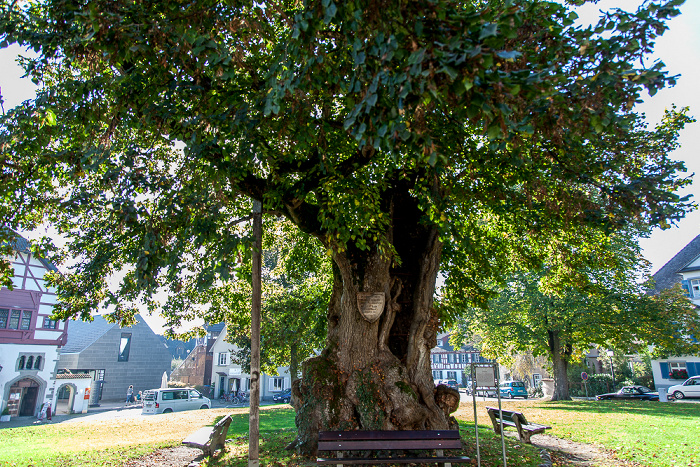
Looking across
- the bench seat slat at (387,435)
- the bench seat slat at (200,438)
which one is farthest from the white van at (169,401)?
the bench seat slat at (387,435)

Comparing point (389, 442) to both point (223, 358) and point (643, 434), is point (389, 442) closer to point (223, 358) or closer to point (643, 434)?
point (643, 434)

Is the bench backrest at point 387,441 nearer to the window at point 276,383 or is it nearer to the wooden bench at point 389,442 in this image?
the wooden bench at point 389,442

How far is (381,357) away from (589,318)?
1920cm

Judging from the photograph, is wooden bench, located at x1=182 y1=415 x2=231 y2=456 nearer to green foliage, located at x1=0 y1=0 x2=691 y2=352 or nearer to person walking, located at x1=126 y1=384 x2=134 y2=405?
green foliage, located at x1=0 y1=0 x2=691 y2=352

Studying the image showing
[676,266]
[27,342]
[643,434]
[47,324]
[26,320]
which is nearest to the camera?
[643,434]

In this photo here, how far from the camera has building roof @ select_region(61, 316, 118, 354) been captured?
149 ft

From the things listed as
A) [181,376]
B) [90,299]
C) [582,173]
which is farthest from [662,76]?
[181,376]

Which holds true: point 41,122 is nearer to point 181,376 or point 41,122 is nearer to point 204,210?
point 204,210

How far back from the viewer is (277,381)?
51781 millimetres

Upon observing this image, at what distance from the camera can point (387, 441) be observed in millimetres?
Result: 7070

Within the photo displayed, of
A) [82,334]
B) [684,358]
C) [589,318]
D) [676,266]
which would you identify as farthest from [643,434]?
[82,334]

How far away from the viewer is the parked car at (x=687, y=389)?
29.7m

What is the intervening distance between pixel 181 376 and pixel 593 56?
68180 mm

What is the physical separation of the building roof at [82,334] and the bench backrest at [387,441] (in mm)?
47215
